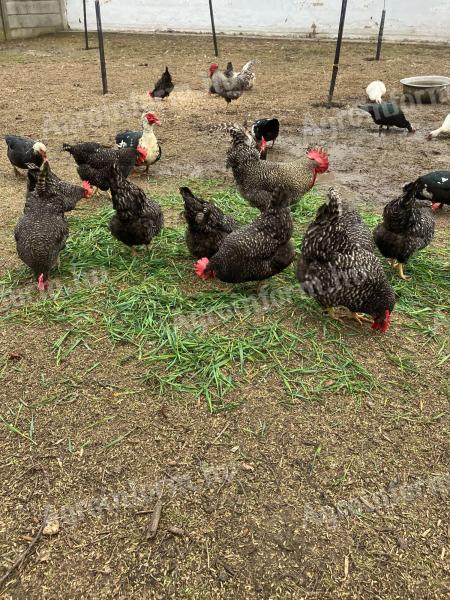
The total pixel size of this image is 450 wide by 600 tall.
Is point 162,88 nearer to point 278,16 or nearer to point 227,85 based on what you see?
point 227,85

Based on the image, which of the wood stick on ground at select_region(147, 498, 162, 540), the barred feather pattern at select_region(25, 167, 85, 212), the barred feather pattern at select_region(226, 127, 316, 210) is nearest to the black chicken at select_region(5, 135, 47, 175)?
the barred feather pattern at select_region(25, 167, 85, 212)

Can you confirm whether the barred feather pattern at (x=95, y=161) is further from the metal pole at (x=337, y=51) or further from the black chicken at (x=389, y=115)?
the metal pole at (x=337, y=51)

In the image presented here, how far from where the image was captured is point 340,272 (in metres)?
3.40

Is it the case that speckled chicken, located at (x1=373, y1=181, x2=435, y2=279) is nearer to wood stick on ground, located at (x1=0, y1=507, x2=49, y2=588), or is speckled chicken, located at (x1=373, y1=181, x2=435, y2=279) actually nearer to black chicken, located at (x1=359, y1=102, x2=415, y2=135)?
wood stick on ground, located at (x1=0, y1=507, x2=49, y2=588)

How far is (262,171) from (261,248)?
1725 millimetres

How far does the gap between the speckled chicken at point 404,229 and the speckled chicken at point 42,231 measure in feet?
9.45

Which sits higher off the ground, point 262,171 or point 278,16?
point 278,16

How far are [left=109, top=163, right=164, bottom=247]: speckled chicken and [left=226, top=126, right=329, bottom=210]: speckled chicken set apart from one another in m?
1.23

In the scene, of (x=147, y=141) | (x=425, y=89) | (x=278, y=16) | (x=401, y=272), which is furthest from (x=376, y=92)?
(x=278, y=16)

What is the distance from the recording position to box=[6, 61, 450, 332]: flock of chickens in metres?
3.43

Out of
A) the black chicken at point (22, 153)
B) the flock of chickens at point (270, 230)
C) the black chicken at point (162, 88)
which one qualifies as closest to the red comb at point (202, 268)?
the flock of chickens at point (270, 230)

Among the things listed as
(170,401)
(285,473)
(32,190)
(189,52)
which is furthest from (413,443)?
(189,52)

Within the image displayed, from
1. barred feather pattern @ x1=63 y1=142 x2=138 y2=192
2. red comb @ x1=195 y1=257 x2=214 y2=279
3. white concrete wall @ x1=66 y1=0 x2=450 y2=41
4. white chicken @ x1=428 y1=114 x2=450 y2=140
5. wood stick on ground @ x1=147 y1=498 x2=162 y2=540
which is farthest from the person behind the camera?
white concrete wall @ x1=66 y1=0 x2=450 y2=41

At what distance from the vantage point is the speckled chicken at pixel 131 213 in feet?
13.6
